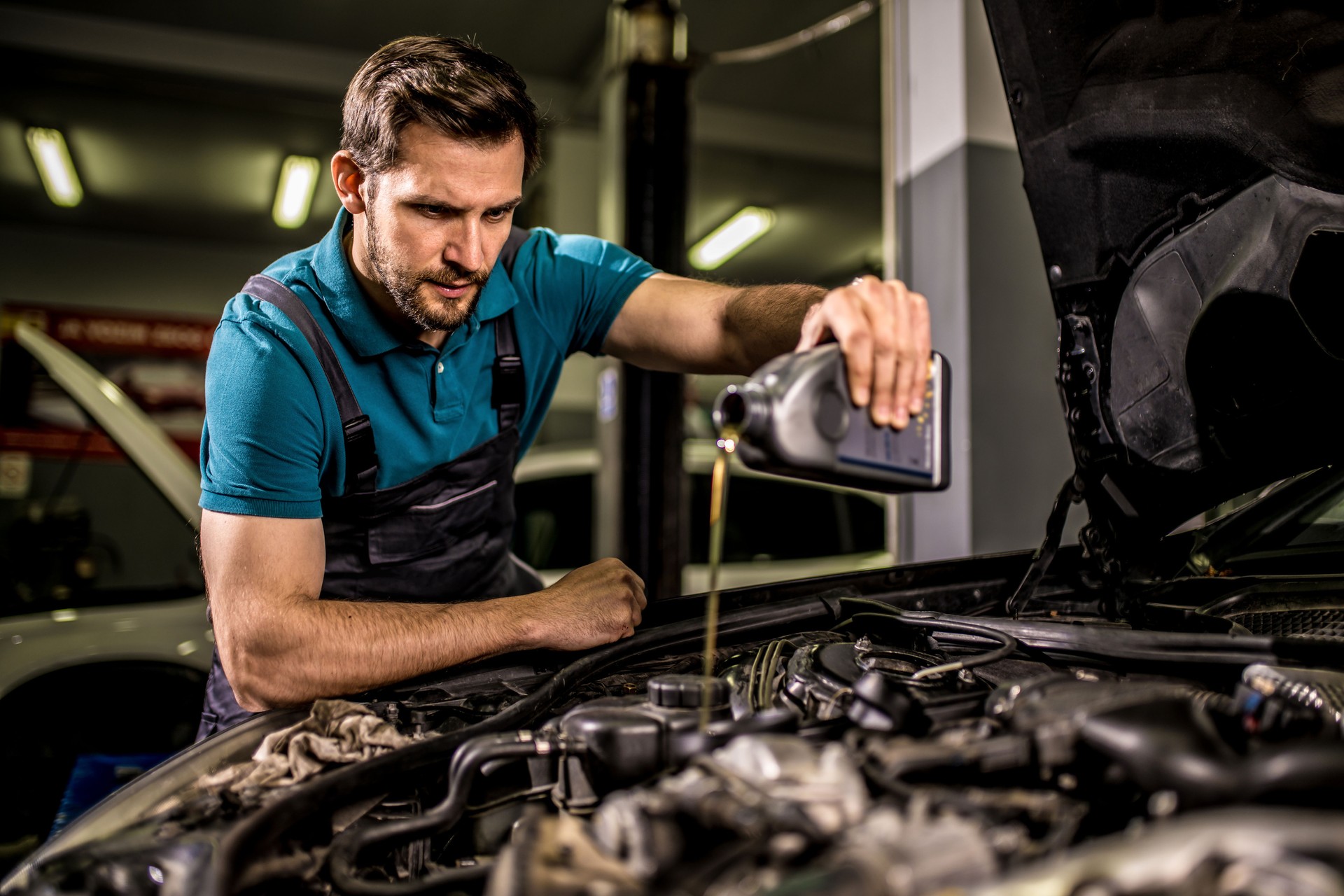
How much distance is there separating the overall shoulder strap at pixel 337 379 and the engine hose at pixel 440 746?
55 centimetres

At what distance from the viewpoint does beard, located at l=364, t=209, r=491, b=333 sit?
59.7 inches

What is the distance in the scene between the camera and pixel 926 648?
1.25 m

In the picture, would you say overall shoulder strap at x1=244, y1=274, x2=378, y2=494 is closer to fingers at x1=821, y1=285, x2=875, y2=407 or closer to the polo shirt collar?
the polo shirt collar

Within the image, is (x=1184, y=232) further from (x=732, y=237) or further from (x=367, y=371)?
(x=732, y=237)

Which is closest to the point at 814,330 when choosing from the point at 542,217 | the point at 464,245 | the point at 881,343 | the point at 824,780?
the point at 881,343

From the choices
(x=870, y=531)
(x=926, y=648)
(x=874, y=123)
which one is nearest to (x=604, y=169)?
Result: (x=870, y=531)

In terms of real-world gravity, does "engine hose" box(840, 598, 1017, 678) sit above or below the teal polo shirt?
below

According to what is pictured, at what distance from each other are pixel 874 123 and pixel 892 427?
6095mm

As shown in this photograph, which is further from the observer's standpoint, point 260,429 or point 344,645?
point 260,429

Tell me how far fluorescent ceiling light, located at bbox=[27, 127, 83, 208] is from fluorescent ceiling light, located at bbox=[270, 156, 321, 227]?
133 cm

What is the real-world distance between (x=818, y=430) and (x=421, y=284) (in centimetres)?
85

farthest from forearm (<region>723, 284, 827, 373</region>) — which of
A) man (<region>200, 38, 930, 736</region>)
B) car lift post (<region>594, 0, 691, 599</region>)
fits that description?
car lift post (<region>594, 0, 691, 599</region>)

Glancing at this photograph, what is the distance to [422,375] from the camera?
5.31ft

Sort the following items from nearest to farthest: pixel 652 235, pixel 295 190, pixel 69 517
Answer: pixel 69 517
pixel 652 235
pixel 295 190
